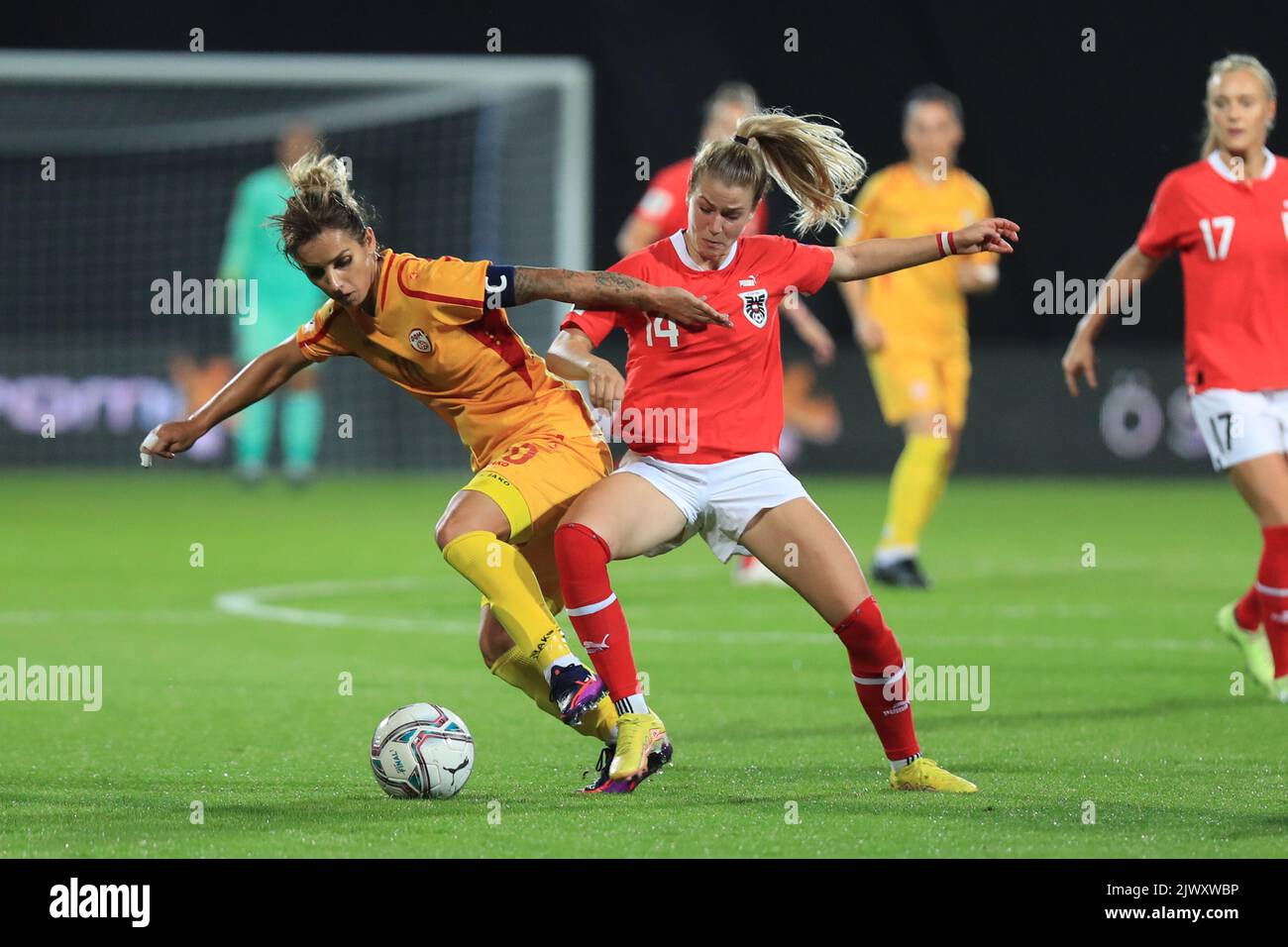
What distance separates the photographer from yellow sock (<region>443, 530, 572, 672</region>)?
5094 millimetres

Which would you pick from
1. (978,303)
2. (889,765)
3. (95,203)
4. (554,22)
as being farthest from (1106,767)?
(95,203)

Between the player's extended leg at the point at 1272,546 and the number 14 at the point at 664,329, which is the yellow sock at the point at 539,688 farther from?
the player's extended leg at the point at 1272,546

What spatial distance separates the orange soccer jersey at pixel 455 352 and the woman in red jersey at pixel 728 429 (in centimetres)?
28

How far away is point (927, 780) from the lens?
16.7 feet

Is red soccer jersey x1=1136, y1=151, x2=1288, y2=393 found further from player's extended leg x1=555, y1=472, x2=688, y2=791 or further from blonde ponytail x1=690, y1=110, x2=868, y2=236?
player's extended leg x1=555, y1=472, x2=688, y2=791

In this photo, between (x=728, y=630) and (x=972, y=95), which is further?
(x=972, y=95)

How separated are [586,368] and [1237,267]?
283 centimetres

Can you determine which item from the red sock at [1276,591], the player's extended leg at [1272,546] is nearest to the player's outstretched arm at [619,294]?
the player's extended leg at [1272,546]

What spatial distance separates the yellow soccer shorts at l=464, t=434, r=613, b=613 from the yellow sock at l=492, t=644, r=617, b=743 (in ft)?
0.93

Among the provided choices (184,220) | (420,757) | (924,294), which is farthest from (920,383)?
(184,220)

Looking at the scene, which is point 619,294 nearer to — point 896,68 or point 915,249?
point 915,249

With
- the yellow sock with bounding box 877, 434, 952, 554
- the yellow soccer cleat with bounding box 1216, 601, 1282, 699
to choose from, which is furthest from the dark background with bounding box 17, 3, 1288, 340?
the yellow soccer cleat with bounding box 1216, 601, 1282, 699

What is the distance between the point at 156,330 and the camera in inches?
741

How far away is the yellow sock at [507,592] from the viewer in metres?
5.09
